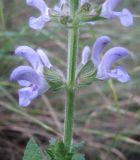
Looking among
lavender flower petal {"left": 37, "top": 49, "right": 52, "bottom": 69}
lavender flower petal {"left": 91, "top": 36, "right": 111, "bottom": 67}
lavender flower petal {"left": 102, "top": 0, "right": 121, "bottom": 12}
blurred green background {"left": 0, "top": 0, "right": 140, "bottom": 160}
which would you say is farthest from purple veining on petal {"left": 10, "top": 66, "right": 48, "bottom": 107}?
blurred green background {"left": 0, "top": 0, "right": 140, "bottom": 160}

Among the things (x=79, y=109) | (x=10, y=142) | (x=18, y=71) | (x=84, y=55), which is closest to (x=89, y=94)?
(x=79, y=109)

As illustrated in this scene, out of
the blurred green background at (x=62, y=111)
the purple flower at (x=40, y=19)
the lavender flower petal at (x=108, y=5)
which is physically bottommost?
the blurred green background at (x=62, y=111)

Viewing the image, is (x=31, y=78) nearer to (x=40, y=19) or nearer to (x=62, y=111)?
(x=40, y=19)

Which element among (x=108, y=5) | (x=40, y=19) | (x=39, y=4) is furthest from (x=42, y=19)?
(x=108, y=5)

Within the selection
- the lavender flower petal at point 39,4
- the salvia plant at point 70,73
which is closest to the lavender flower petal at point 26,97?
the salvia plant at point 70,73

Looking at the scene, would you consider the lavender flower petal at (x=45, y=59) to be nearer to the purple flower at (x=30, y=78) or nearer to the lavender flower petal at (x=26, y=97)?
the purple flower at (x=30, y=78)

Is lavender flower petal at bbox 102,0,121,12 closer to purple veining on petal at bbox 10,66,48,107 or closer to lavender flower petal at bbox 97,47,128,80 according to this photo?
lavender flower petal at bbox 97,47,128,80

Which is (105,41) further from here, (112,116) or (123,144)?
(112,116)
